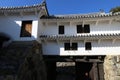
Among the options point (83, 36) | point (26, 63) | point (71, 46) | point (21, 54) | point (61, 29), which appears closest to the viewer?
point (26, 63)

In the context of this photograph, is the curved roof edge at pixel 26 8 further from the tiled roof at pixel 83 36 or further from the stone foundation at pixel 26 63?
the stone foundation at pixel 26 63

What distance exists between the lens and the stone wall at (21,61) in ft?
40.0

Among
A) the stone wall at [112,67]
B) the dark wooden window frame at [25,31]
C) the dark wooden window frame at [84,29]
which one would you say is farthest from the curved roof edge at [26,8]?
the stone wall at [112,67]

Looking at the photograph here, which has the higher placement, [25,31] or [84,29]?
[84,29]

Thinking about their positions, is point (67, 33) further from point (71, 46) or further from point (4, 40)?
point (4, 40)

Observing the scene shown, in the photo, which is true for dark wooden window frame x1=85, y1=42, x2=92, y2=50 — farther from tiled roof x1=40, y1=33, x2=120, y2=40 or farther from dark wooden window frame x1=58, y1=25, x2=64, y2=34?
dark wooden window frame x1=58, y1=25, x2=64, y2=34

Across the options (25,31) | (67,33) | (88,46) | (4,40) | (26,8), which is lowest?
(88,46)

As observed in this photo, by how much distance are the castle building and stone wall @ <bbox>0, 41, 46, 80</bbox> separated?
1191 mm

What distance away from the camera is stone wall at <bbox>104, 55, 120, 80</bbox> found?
16172 millimetres

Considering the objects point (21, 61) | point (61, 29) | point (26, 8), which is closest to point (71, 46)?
point (61, 29)

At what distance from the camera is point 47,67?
18875mm

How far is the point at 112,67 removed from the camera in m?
16.5

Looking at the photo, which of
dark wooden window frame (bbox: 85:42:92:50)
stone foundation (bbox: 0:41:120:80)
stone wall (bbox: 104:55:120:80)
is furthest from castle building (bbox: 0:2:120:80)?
stone foundation (bbox: 0:41:120:80)

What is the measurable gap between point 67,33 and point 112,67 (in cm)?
595
